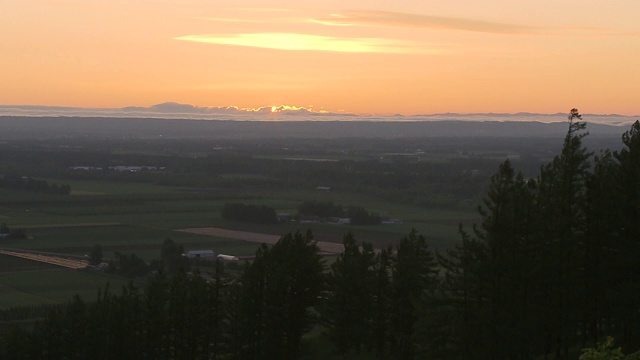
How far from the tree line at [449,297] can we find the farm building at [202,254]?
27194 millimetres

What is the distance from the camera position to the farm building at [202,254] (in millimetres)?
78625

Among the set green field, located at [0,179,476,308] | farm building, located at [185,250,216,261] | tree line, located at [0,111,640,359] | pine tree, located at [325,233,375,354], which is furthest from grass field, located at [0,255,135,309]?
pine tree, located at [325,233,375,354]

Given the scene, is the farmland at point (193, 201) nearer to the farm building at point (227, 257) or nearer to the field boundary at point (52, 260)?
the farm building at point (227, 257)

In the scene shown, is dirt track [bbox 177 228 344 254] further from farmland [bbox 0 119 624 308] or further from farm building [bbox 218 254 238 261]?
farm building [bbox 218 254 238 261]

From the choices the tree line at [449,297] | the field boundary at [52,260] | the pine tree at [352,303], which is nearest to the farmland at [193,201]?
the field boundary at [52,260]

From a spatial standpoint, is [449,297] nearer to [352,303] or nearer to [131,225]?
[352,303]

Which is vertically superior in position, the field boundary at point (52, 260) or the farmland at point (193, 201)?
the farmland at point (193, 201)

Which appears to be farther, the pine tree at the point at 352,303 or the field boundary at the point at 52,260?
the field boundary at the point at 52,260

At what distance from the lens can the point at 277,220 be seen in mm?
106875

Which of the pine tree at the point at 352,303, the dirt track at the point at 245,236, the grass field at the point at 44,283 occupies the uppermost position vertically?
the pine tree at the point at 352,303

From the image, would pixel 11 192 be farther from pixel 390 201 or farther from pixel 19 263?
pixel 19 263

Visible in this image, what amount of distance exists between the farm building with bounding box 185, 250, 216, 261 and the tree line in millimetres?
27194

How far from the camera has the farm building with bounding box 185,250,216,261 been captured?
7862 centimetres

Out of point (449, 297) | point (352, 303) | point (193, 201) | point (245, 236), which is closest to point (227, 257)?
point (245, 236)
